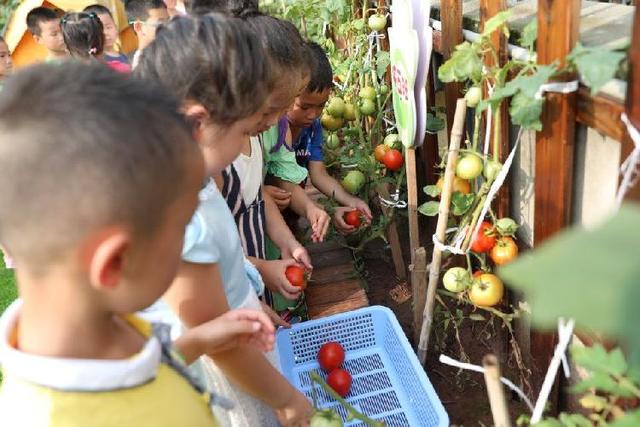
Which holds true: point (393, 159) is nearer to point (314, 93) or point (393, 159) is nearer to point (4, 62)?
point (314, 93)

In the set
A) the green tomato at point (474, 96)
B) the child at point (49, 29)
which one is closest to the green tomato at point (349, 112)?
the green tomato at point (474, 96)

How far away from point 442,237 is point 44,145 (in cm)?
133

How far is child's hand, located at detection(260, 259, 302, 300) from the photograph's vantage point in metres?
1.96

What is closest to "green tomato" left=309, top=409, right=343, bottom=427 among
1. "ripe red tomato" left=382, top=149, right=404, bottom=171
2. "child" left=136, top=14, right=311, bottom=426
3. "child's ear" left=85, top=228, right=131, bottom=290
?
"child" left=136, top=14, right=311, bottom=426

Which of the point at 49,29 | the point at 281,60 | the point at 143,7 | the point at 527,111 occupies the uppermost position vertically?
the point at 281,60

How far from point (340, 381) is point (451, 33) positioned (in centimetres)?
129

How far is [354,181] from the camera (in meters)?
2.83

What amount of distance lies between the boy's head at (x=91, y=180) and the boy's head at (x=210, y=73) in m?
0.41

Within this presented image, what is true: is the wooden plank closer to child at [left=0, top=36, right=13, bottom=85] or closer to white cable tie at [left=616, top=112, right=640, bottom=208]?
white cable tie at [left=616, top=112, right=640, bottom=208]

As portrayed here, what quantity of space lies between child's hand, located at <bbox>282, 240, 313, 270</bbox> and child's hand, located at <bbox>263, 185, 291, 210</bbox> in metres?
0.27

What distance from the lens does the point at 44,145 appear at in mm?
751

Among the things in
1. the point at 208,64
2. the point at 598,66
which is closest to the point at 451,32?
the point at 598,66

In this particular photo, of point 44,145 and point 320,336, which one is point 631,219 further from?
point 320,336

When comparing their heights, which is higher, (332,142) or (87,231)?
(87,231)
